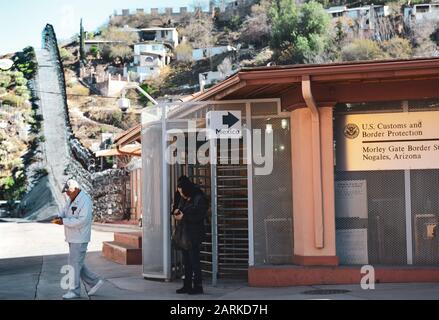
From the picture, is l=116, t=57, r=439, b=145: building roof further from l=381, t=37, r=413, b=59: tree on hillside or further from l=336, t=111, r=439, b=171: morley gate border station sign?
l=381, t=37, r=413, b=59: tree on hillside

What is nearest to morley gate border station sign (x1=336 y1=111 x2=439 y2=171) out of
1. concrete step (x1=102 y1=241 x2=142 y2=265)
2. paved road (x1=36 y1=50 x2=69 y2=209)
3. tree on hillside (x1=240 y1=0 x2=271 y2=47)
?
concrete step (x1=102 y1=241 x2=142 y2=265)

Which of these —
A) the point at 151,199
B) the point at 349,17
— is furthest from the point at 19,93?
the point at 151,199

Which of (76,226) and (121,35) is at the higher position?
(121,35)

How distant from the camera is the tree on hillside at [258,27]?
13851 cm

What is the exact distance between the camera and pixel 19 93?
106 meters

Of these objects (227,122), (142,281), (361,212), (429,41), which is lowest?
(142,281)

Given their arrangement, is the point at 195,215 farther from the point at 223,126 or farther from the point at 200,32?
the point at 200,32

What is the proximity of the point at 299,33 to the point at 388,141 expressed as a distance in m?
111

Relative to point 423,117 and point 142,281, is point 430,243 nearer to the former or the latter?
point 423,117

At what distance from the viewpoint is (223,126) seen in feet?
42.3

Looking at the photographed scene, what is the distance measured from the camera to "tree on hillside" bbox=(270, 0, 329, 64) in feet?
383

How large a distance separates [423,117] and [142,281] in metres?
5.14

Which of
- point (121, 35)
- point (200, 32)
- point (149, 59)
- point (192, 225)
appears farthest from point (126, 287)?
point (121, 35)

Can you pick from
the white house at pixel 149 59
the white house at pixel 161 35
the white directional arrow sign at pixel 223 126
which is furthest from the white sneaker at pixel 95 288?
the white house at pixel 161 35
